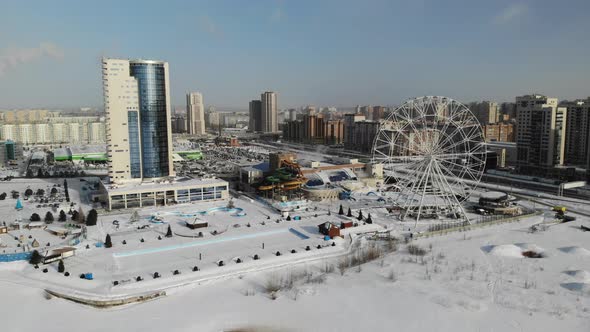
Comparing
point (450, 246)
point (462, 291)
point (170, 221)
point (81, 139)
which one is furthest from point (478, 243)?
point (81, 139)

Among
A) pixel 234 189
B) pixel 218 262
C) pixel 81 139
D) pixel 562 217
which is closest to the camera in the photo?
pixel 218 262

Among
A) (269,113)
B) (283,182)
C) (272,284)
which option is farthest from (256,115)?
(272,284)

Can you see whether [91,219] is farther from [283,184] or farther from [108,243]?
[283,184]

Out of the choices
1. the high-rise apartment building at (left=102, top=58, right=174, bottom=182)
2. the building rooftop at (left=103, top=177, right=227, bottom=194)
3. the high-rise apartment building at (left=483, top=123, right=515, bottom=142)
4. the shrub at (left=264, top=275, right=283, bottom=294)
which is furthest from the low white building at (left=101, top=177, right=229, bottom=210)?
the high-rise apartment building at (left=483, top=123, right=515, bottom=142)

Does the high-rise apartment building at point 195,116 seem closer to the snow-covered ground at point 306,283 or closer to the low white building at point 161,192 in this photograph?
the low white building at point 161,192

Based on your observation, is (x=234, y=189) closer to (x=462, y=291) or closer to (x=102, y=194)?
(x=102, y=194)
